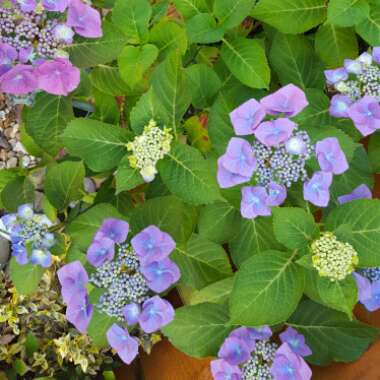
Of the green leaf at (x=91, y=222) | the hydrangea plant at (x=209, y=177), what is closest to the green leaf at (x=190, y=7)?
the hydrangea plant at (x=209, y=177)

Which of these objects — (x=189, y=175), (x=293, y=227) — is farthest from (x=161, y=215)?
(x=293, y=227)

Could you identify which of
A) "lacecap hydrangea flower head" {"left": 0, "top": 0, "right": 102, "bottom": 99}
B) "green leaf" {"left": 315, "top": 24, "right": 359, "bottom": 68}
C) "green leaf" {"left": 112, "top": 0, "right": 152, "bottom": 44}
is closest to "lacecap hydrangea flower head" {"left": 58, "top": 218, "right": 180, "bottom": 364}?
"lacecap hydrangea flower head" {"left": 0, "top": 0, "right": 102, "bottom": 99}

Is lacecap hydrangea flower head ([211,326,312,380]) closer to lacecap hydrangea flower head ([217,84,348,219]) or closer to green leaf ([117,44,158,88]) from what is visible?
lacecap hydrangea flower head ([217,84,348,219])

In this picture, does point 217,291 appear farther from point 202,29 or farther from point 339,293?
point 202,29

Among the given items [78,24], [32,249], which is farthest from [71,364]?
[78,24]

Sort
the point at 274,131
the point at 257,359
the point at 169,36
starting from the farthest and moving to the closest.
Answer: the point at 169,36 → the point at 257,359 → the point at 274,131

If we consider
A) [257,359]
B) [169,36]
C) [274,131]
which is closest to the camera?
[274,131]
